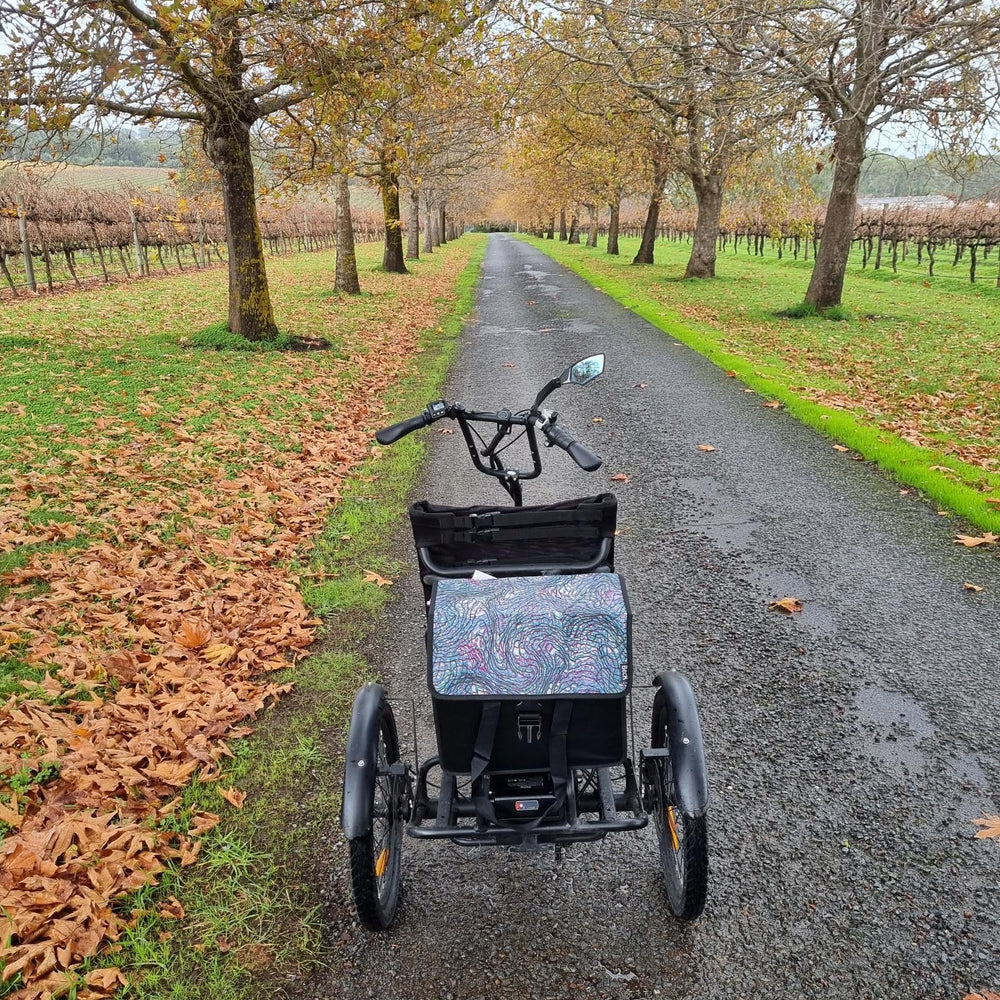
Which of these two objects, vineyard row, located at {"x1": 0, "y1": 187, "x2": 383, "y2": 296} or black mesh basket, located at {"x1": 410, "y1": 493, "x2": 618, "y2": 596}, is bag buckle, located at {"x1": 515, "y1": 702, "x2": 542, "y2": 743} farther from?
vineyard row, located at {"x1": 0, "y1": 187, "x2": 383, "y2": 296}

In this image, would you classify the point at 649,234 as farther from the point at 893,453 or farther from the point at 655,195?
the point at 893,453

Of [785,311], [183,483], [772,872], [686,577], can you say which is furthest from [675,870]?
[785,311]

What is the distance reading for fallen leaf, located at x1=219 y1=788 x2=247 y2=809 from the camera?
10.5ft

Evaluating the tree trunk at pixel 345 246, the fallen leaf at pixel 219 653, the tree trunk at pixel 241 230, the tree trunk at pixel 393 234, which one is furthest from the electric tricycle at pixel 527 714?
the tree trunk at pixel 393 234

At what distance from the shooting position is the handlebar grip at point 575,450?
8.42ft

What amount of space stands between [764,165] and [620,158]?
14.7 ft

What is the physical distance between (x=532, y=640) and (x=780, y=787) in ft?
5.45

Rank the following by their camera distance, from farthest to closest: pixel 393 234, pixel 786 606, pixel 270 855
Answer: pixel 393 234, pixel 786 606, pixel 270 855

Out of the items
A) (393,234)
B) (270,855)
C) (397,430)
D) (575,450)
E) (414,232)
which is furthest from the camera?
(414,232)

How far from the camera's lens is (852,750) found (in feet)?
11.1

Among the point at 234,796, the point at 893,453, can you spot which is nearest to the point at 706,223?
the point at 893,453

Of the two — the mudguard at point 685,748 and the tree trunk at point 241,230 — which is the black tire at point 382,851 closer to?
the mudguard at point 685,748

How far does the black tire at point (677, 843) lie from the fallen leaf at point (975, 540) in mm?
4031

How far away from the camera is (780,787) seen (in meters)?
3.17
